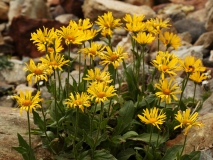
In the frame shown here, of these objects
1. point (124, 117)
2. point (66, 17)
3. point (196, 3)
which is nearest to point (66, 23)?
point (66, 17)

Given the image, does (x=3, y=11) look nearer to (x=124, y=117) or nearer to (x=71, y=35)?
(x=124, y=117)

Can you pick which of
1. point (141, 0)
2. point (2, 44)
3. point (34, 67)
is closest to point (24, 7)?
point (2, 44)

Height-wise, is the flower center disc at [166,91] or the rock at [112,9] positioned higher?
the rock at [112,9]

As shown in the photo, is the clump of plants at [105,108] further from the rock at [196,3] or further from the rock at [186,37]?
the rock at [196,3]

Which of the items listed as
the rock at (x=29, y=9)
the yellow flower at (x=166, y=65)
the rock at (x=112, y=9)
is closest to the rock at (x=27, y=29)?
the rock at (x=112, y=9)

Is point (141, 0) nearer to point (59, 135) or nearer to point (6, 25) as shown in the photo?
point (6, 25)

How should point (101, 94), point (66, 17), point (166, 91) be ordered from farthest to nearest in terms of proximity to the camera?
point (66, 17), point (166, 91), point (101, 94)
